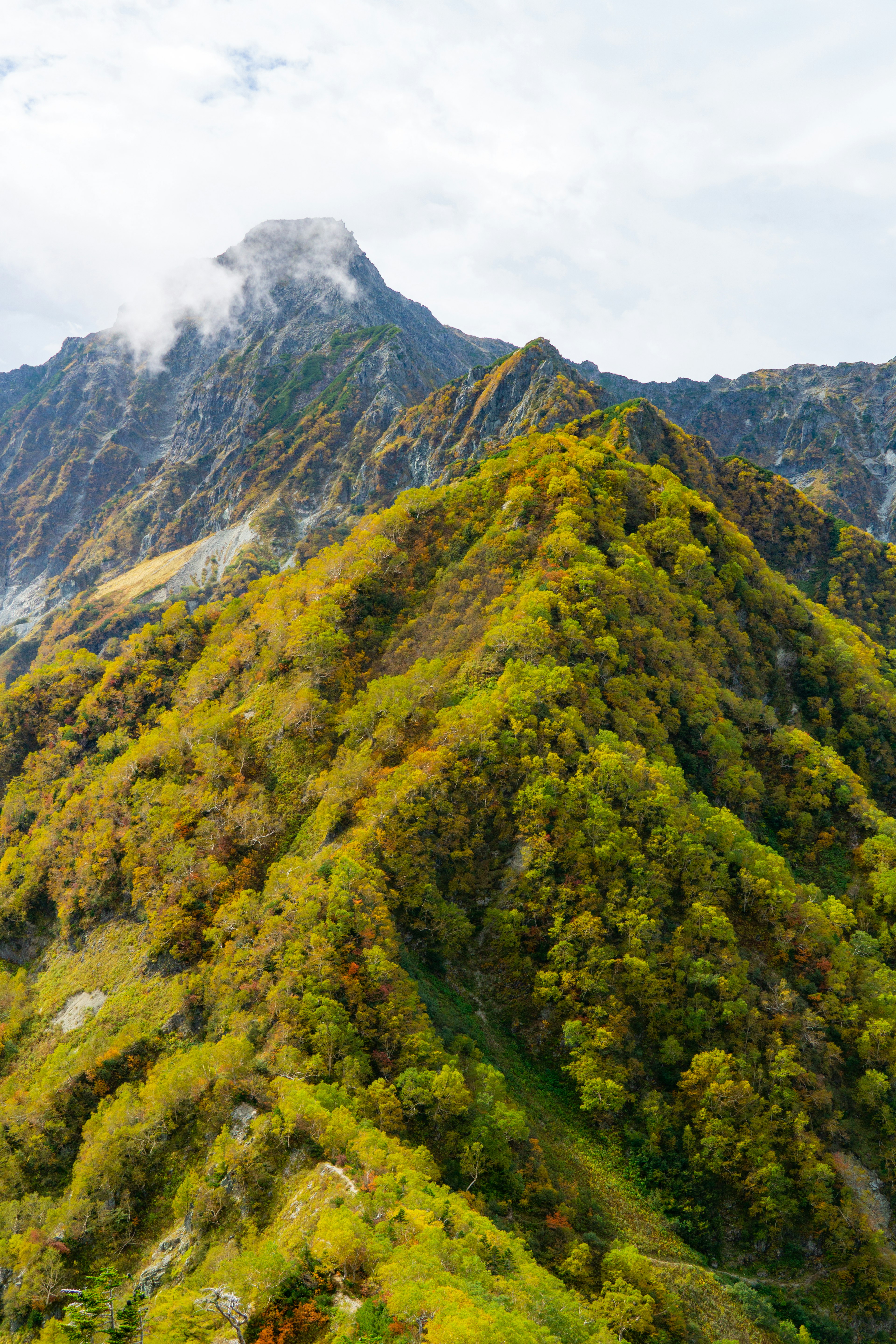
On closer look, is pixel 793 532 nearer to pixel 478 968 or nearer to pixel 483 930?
pixel 483 930

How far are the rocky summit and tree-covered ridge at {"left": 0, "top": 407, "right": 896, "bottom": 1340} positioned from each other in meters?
0.32

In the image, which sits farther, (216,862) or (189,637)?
(189,637)

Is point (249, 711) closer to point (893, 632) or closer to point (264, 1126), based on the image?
point (264, 1126)

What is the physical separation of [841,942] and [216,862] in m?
61.5

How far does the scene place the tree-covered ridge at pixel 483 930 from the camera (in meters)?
38.3

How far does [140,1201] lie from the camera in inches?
1727

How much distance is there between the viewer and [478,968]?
55.9 meters

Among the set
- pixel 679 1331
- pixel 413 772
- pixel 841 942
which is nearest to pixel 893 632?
pixel 841 942

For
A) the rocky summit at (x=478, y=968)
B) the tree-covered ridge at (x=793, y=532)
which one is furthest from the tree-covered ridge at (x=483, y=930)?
the tree-covered ridge at (x=793, y=532)

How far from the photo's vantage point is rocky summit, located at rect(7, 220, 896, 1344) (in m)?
37.1

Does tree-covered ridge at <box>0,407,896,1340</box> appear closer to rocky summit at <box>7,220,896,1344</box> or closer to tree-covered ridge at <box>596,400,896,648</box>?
rocky summit at <box>7,220,896,1344</box>

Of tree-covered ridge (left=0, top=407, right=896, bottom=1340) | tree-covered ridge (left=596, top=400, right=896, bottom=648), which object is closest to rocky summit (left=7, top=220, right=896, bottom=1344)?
tree-covered ridge (left=0, top=407, right=896, bottom=1340)

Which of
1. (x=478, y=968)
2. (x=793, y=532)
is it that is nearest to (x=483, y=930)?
(x=478, y=968)

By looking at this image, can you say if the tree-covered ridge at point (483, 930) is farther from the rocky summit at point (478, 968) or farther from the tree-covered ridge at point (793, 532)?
the tree-covered ridge at point (793, 532)
